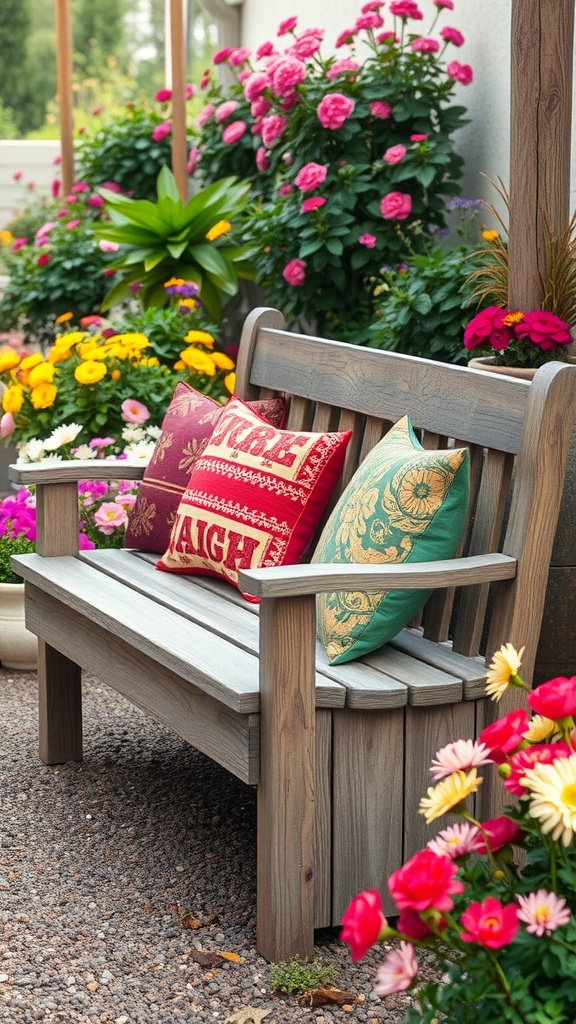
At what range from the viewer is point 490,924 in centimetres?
132

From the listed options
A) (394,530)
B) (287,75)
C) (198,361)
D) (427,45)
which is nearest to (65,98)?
(287,75)

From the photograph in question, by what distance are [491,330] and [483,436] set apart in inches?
31.6

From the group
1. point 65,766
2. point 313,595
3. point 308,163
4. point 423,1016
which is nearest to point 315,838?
point 313,595

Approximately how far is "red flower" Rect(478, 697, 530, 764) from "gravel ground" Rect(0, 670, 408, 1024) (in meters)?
0.76

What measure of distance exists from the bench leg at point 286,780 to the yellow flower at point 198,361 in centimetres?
246

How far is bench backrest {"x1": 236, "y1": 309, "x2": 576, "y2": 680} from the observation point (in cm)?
227

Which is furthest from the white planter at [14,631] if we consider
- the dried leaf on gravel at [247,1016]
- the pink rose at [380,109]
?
the pink rose at [380,109]

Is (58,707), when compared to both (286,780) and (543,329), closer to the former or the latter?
(286,780)

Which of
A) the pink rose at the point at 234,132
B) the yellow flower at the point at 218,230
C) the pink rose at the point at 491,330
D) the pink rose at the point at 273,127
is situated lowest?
the pink rose at the point at 491,330

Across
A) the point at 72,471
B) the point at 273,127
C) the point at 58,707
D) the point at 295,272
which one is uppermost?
the point at 273,127

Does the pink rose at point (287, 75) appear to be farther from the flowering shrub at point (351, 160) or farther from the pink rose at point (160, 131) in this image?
the pink rose at point (160, 131)

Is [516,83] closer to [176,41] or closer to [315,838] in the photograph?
[315,838]

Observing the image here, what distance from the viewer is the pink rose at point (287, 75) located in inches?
183

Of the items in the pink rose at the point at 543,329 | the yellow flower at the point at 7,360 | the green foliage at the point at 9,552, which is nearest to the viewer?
the pink rose at the point at 543,329
